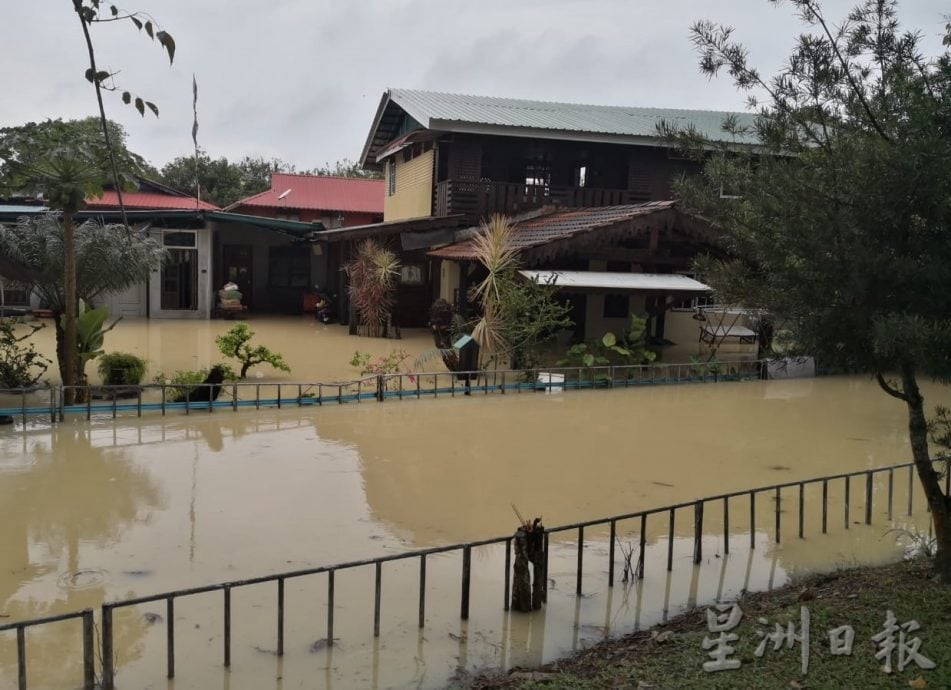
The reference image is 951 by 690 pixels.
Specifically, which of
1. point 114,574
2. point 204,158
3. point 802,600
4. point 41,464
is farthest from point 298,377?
point 204,158

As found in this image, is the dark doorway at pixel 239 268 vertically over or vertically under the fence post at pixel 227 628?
over

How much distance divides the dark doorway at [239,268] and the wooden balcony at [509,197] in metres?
7.88

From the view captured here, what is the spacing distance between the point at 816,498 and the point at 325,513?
188 inches

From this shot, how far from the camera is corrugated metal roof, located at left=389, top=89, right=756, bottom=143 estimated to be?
19188 millimetres

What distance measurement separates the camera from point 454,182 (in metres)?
19.1

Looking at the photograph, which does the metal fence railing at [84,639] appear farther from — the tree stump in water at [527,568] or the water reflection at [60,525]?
the tree stump in water at [527,568]

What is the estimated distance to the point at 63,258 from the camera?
12242 mm

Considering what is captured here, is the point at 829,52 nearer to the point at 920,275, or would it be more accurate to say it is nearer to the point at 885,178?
the point at 885,178

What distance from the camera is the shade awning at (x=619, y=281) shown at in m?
14.8

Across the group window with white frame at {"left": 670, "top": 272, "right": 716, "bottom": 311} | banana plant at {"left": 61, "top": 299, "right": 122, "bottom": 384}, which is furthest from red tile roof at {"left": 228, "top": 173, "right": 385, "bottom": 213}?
banana plant at {"left": 61, "top": 299, "right": 122, "bottom": 384}

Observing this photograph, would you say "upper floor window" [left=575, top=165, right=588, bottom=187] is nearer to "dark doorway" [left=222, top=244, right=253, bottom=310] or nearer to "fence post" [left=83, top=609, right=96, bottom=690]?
"dark doorway" [left=222, top=244, right=253, bottom=310]

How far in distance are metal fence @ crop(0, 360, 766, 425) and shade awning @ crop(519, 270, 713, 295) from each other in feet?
4.77

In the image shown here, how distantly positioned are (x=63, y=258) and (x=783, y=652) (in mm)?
11261

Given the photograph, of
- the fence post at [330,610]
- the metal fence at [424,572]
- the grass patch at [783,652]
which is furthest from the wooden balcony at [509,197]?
the fence post at [330,610]
